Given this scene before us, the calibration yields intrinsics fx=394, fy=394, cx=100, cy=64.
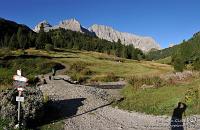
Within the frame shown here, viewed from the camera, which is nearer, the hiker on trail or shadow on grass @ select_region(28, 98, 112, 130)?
the hiker on trail

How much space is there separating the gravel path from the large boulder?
2.14 metres

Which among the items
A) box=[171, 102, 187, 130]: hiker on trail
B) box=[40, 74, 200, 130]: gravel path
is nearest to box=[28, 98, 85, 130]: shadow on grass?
box=[40, 74, 200, 130]: gravel path

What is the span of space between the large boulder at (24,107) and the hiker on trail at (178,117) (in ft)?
27.7

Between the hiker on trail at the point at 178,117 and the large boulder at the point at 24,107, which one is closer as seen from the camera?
the large boulder at the point at 24,107

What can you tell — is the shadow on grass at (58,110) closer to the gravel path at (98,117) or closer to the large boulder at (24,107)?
the gravel path at (98,117)

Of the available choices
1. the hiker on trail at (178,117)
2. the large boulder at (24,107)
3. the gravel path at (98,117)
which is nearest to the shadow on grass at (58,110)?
the gravel path at (98,117)

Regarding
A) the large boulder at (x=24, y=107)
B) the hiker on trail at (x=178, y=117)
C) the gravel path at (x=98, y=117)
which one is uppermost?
the large boulder at (x=24, y=107)

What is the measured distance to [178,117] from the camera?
27.5 metres

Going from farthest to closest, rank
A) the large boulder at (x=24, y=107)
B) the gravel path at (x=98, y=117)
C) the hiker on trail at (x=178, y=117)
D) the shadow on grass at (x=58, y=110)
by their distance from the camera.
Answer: the shadow on grass at (x=58, y=110)
the gravel path at (x=98, y=117)
the hiker on trail at (x=178, y=117)
the large boulder at (x=24, y=107)

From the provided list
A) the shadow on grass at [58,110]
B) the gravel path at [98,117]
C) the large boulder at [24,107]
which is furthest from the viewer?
the shadow on grass at [58,110]

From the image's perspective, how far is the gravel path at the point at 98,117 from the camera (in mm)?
24859

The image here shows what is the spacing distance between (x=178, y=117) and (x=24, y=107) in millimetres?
10701

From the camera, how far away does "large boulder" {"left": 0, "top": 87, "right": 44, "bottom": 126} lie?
23422mm

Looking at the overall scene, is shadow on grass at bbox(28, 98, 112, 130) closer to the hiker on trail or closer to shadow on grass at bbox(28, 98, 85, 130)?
shadow on grass at bbox(28, 98, 85, 130)
